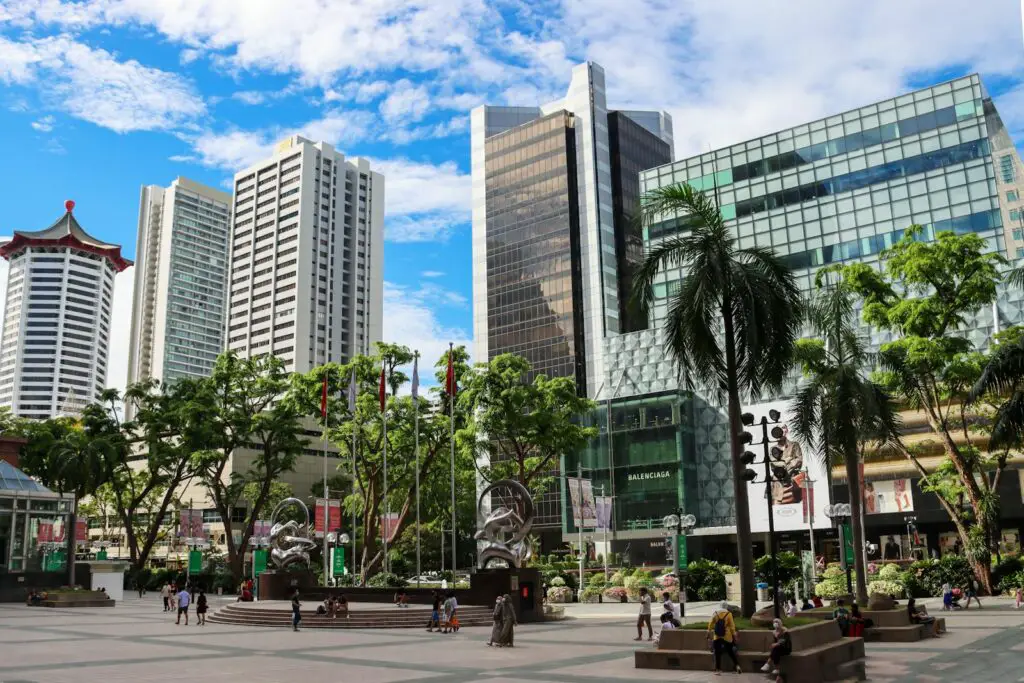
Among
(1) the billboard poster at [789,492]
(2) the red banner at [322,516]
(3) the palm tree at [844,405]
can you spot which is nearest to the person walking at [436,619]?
(3) the palm tree at [844,405]

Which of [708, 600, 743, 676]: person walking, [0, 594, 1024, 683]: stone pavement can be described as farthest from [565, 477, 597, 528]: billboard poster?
[708, 600, 743, 676]: person walking

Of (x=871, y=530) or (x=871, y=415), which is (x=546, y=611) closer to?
(x=871, y=415)

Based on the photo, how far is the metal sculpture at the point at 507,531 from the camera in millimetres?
36812

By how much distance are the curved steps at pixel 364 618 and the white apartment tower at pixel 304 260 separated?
397ft

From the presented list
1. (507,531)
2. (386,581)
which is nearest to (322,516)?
(386,581)

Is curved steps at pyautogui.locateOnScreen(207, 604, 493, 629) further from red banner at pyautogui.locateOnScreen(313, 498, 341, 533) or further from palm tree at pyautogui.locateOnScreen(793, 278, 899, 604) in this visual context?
palm tree at pyautogui.locateOnScreen(793, 278, 899, 604)

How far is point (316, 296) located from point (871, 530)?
114 meters

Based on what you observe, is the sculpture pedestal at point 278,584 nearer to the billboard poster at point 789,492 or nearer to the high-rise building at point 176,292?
the billboard poster at point 789,492

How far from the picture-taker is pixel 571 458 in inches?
3398

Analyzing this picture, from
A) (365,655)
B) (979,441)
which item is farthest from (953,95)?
(365,655)

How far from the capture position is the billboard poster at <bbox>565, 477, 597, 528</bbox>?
50.3 meters

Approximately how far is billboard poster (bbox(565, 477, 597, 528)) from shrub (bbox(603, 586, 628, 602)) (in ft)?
13.0

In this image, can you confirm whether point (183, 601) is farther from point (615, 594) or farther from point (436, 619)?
point (615, 594)

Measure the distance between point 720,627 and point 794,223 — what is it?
76.2 meters
